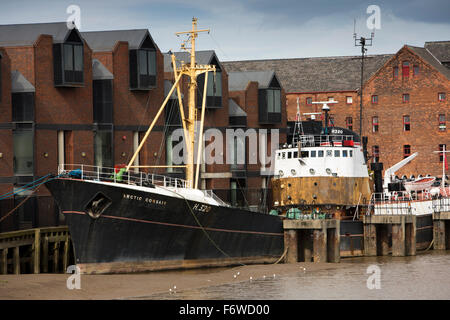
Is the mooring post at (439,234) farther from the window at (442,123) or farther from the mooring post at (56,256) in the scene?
the window at (442,123)

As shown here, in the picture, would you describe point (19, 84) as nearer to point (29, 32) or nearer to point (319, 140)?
point (29, 32)

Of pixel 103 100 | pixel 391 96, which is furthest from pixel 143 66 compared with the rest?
pixel 391 96

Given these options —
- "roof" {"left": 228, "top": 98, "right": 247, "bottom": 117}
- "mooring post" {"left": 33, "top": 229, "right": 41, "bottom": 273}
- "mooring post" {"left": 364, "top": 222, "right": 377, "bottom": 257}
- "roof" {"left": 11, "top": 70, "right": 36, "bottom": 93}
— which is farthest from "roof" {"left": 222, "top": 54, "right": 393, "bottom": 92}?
"mooring post" {"left": 33, "top": 229, "right": 41, "bottom": 273}

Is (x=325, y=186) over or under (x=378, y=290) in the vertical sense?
over

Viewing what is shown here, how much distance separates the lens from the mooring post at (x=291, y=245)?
46938mm

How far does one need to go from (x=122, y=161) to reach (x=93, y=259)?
14.1m

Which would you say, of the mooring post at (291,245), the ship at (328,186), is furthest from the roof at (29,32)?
the mooring post at (291,245)

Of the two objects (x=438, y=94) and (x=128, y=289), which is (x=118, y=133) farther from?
(x=438, y=94)

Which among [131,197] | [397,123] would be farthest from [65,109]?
[397,123]

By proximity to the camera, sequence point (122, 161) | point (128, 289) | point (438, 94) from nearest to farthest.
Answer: point (128, 289) < point (122, 161) < point (438, 94)

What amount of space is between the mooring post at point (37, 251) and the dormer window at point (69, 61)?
9889mm

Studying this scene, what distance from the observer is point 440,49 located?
9431 centimetres

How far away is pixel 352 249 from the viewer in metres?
50.1

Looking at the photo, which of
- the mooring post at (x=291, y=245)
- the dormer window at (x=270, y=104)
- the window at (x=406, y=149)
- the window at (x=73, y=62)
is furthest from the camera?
the window at (x=406, y=149)
